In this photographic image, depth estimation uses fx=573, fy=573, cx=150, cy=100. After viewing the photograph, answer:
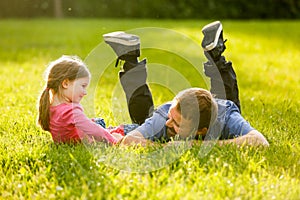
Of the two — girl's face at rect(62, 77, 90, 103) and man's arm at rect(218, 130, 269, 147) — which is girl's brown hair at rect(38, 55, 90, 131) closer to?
girl's face at rect(62, 77, 90, 103)

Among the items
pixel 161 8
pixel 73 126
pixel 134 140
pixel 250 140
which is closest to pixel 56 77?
pixel 73 126

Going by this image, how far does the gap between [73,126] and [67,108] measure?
105mm

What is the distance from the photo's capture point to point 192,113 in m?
3.09

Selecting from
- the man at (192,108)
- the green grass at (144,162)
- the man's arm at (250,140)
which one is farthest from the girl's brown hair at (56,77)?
the man's arm at (250,140)

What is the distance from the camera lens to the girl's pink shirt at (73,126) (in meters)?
3.17

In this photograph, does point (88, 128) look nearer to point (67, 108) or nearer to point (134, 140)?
point (67, 108)

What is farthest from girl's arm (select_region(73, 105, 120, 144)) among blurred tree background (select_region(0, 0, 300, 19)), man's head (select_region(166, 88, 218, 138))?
blurred tree background (select_region(0, 0, 300, 19))

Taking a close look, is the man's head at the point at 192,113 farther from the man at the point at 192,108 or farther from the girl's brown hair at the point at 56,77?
the girl's brown hair at the point at 56,77

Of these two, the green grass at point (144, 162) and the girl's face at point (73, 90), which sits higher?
the girl's face at point (73, 90)

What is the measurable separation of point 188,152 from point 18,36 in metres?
7.96

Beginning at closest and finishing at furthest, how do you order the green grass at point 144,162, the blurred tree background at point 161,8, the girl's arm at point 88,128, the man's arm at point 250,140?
the green grass at point 144,162 < the man's arm at point 250,140 < the girl's arm at point 88,128 < the blurred tree background at point 161,8

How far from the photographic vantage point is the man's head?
10.1 ft

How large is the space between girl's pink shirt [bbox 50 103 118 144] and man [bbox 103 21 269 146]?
17 cm

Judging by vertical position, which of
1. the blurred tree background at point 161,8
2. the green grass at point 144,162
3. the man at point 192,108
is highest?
the man at point 192,108
